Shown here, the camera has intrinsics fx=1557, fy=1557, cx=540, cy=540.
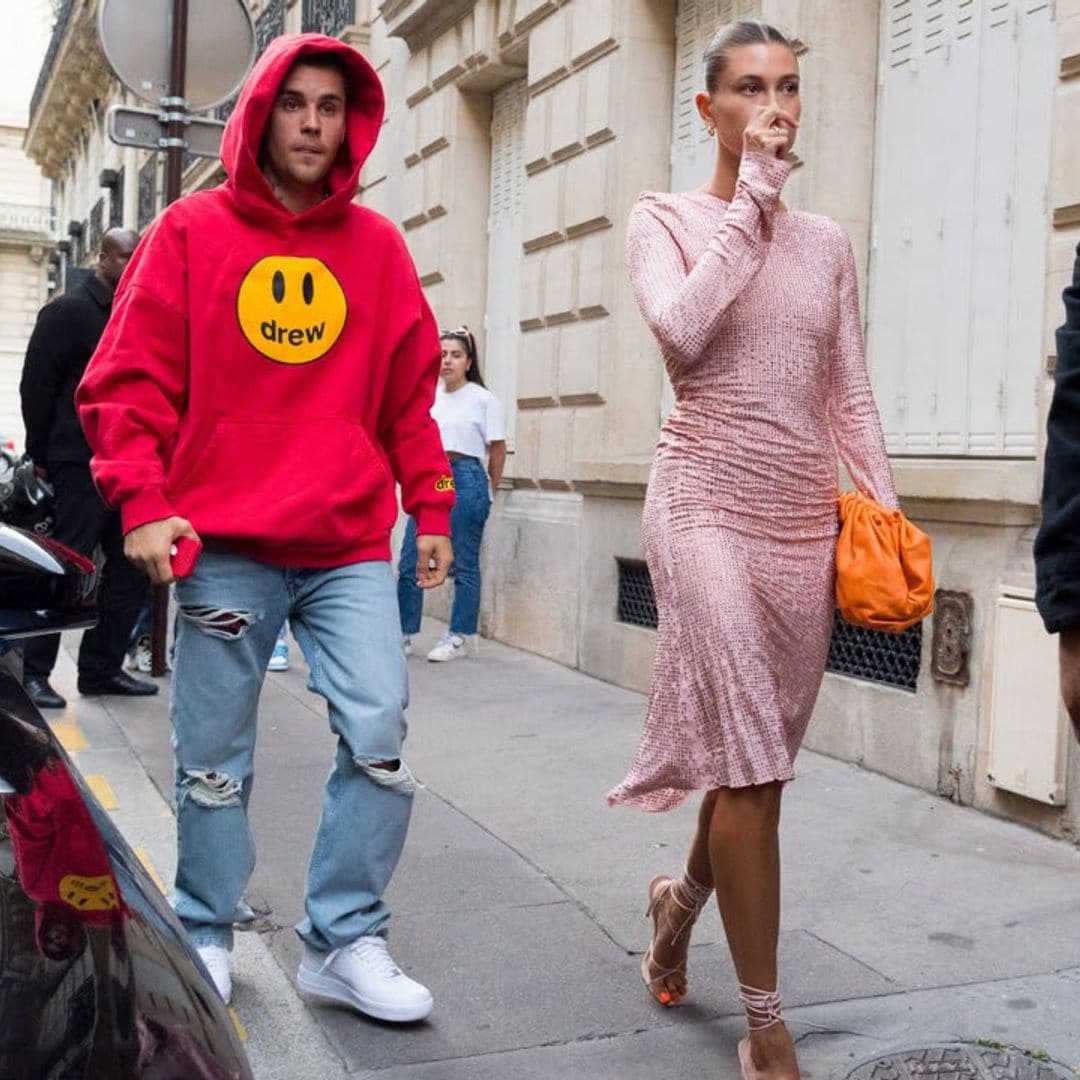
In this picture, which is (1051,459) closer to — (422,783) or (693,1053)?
(693,1053)

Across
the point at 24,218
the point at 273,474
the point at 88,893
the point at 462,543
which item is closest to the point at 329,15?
the point at 462,543

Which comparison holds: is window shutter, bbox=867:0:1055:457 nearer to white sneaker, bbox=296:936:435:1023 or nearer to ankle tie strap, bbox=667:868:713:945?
ankle tie strap, bbox=667:868:713:945

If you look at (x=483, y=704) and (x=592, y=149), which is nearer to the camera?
(x=483, y=704)

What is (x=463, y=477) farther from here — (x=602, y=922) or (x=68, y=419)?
(x=602, y=922)

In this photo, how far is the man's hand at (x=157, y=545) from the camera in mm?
3029

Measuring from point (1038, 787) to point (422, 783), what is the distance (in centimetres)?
220

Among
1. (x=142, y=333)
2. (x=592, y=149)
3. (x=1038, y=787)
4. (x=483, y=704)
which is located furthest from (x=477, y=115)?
(x=142, y=333)

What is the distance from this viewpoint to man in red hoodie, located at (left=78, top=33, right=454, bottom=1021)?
3.16 m

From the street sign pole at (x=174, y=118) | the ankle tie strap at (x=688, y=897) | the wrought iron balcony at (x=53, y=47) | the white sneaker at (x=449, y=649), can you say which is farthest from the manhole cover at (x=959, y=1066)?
the wrought iron balcony at (x=53, y=47)

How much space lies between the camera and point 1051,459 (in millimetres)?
1781

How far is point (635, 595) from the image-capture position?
7.91 metres

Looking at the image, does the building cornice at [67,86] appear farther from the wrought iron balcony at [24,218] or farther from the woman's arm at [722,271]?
the woman's arm at [722,271]

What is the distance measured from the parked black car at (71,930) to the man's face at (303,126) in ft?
5.51

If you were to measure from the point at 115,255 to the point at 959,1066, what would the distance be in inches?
218
